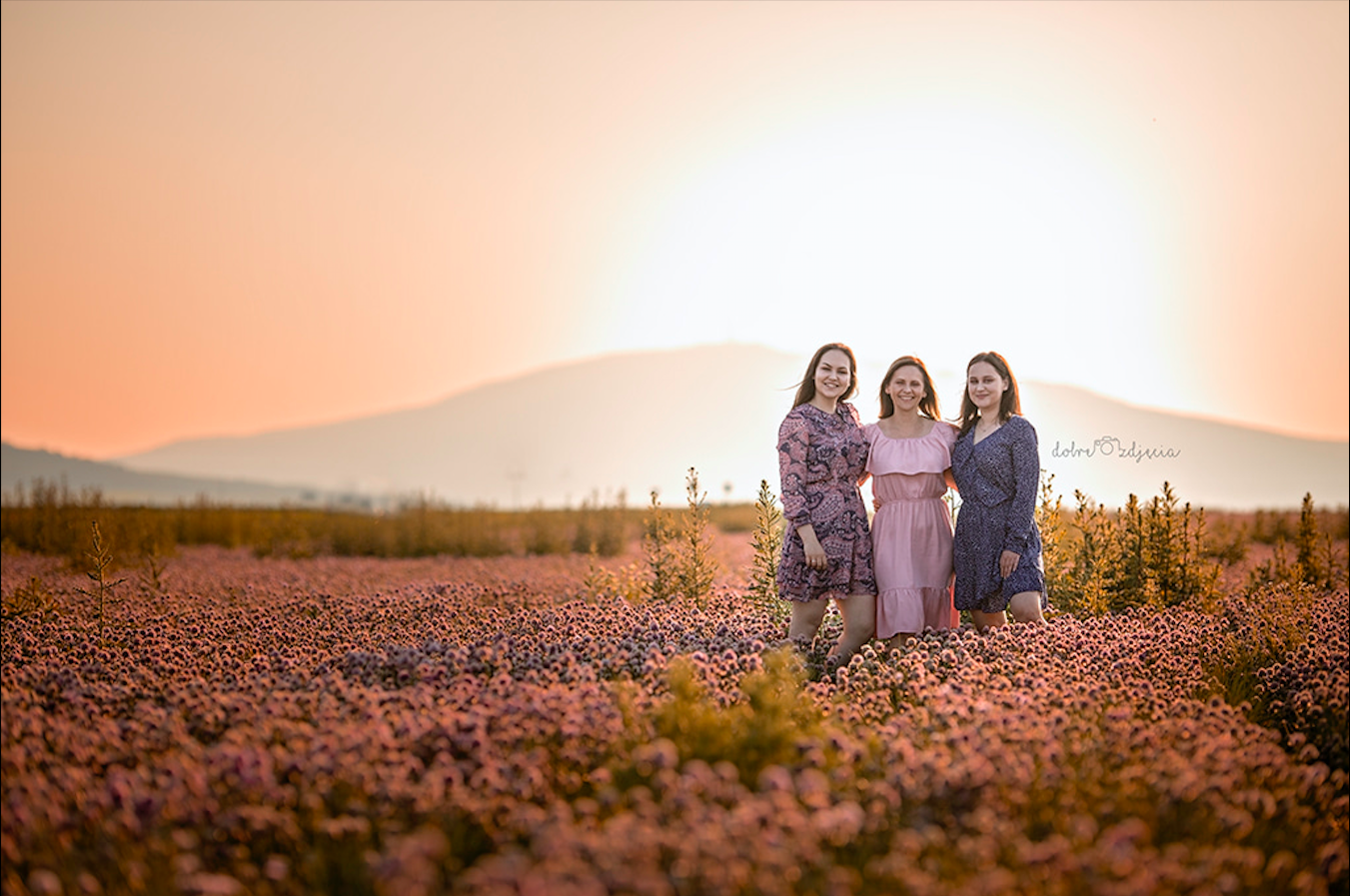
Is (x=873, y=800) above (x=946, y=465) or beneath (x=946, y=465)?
beneath

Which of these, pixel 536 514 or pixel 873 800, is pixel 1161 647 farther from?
pixel 536 514

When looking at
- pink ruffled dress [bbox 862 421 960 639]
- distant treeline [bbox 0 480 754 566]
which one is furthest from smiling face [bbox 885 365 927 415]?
distant treeline [bbox 0 480 754 566]

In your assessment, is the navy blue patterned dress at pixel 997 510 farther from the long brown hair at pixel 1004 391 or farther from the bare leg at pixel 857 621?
the bare leg at pixel 857 621

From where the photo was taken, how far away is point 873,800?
3670 mm

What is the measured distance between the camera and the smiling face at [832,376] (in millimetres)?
6910

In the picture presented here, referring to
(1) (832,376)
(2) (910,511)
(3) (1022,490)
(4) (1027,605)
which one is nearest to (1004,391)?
(3) (1022,490)

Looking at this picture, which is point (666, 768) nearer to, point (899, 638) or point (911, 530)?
point (899, 638)

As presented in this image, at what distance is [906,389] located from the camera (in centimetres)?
698

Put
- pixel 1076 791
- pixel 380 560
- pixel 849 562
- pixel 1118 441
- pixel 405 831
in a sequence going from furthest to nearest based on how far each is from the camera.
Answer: pixel 380 560, pixel 1118 441, pixel 849 562, pixel 1076 791, pixel 405 831

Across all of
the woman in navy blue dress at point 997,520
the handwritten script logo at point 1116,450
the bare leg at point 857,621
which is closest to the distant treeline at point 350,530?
the handwritten script logo at point 1116,450

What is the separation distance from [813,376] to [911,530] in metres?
1.21

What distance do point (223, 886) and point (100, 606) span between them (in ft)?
17.9

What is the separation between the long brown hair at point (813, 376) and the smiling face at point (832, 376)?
0.06 feet

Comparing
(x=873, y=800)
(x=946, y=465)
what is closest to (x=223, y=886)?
(x=873, y=800)
